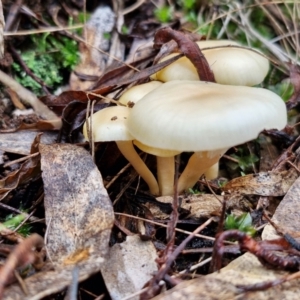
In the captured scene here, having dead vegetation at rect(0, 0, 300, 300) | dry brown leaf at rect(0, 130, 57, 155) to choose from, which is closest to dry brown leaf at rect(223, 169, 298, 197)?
dead vegetation at rect(0, 0, 300, 300)

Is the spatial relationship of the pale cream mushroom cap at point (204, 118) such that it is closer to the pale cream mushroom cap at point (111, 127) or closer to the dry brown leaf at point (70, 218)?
the pale cream mushroom cap at point (111, 127)

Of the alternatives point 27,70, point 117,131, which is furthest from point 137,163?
point 27,70

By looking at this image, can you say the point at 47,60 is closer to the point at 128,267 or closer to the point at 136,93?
the point at 136,93

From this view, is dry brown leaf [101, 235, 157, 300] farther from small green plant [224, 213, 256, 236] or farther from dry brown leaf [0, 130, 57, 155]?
dry brown leaf [0, 130, 57, 155]

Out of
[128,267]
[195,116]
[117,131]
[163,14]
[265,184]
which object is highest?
[163,14]

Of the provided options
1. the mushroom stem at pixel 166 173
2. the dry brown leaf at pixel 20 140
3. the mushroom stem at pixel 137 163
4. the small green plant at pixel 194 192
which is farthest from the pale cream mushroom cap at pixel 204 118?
the dry brown leaf at pixel 20 140

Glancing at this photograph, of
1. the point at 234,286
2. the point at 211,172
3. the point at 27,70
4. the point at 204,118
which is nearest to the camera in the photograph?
the point at 234,286

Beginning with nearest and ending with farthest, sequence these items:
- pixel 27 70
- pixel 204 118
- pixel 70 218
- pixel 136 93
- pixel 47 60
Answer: pixel 204 118 → pixel 70 218 → pixel 136 93 → pixel 27 70 → pixel 47 60
